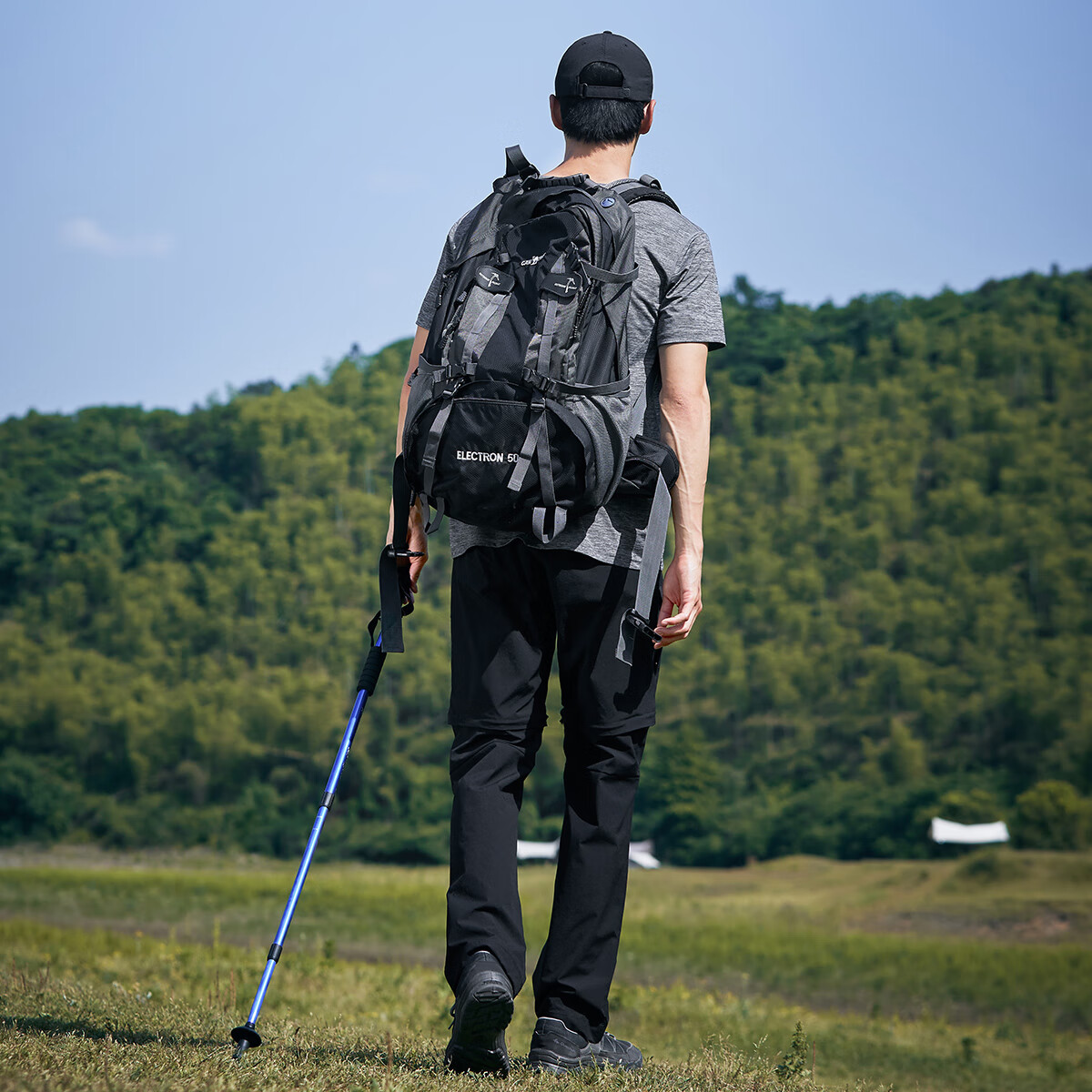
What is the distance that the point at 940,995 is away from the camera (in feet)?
80.3

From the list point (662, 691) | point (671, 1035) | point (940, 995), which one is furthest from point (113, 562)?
point (671, 1035)

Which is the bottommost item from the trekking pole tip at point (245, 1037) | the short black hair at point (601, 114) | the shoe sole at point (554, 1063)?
the shoe sole at point (554, 1063)

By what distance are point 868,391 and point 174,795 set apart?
46.4 meters

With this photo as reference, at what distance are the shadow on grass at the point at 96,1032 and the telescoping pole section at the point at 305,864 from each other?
188mm

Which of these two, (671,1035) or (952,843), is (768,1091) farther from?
(952,843)

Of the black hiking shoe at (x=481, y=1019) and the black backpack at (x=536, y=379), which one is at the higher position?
the black backpack at (x=536, y=379)

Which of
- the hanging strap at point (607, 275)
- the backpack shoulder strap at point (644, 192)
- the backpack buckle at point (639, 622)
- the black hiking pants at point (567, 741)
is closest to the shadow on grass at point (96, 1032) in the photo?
the black hiking pants at point (567, 741)

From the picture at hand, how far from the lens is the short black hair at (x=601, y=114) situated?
10.5 ft

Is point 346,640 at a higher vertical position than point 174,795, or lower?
higher

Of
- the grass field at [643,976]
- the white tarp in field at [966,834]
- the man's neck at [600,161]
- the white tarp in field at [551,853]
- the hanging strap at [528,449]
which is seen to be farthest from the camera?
the white tarp in field at [966,834]

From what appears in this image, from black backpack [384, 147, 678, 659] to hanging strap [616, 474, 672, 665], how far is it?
0.01m

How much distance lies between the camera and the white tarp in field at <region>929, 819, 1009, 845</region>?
5931 cm

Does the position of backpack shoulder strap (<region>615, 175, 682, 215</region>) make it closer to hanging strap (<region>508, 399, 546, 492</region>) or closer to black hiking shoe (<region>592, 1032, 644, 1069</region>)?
hanging strap (<region>508, 399, 546, 492</region>)

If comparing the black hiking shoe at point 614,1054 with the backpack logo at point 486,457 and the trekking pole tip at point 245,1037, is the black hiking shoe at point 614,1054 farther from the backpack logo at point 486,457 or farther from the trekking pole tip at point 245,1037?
the backpack logo at point 486,457
